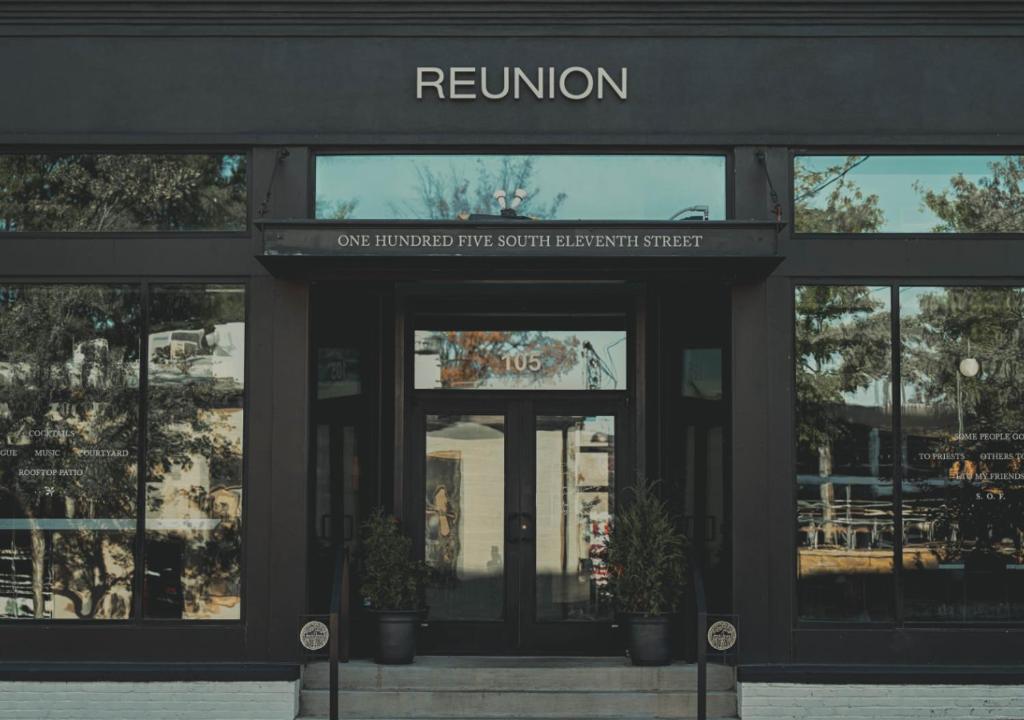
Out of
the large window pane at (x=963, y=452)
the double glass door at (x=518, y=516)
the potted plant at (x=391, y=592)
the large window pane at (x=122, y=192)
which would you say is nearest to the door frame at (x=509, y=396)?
the double glass door at (x=518, y=516)

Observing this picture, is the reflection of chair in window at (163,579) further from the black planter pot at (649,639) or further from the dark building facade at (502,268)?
the black planter pot at (649,639)

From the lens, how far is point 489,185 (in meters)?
9.64

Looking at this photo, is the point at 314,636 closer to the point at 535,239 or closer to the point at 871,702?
A: the point at 535,239

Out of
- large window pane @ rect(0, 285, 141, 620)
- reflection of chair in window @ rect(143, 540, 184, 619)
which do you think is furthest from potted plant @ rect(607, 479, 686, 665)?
large window pane @ rect(0, 285, 141, 620)

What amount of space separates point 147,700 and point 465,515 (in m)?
3.03

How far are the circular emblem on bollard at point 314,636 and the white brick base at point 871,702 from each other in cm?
306

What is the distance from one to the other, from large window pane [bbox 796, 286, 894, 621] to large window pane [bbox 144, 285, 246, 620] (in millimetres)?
4269

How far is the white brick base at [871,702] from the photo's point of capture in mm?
9039

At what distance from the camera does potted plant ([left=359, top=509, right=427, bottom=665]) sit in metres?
9.47

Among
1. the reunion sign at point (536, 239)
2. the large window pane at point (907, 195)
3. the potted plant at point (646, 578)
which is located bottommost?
the potted plant at point (646, 578)

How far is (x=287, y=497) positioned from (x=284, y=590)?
2.26 feet
